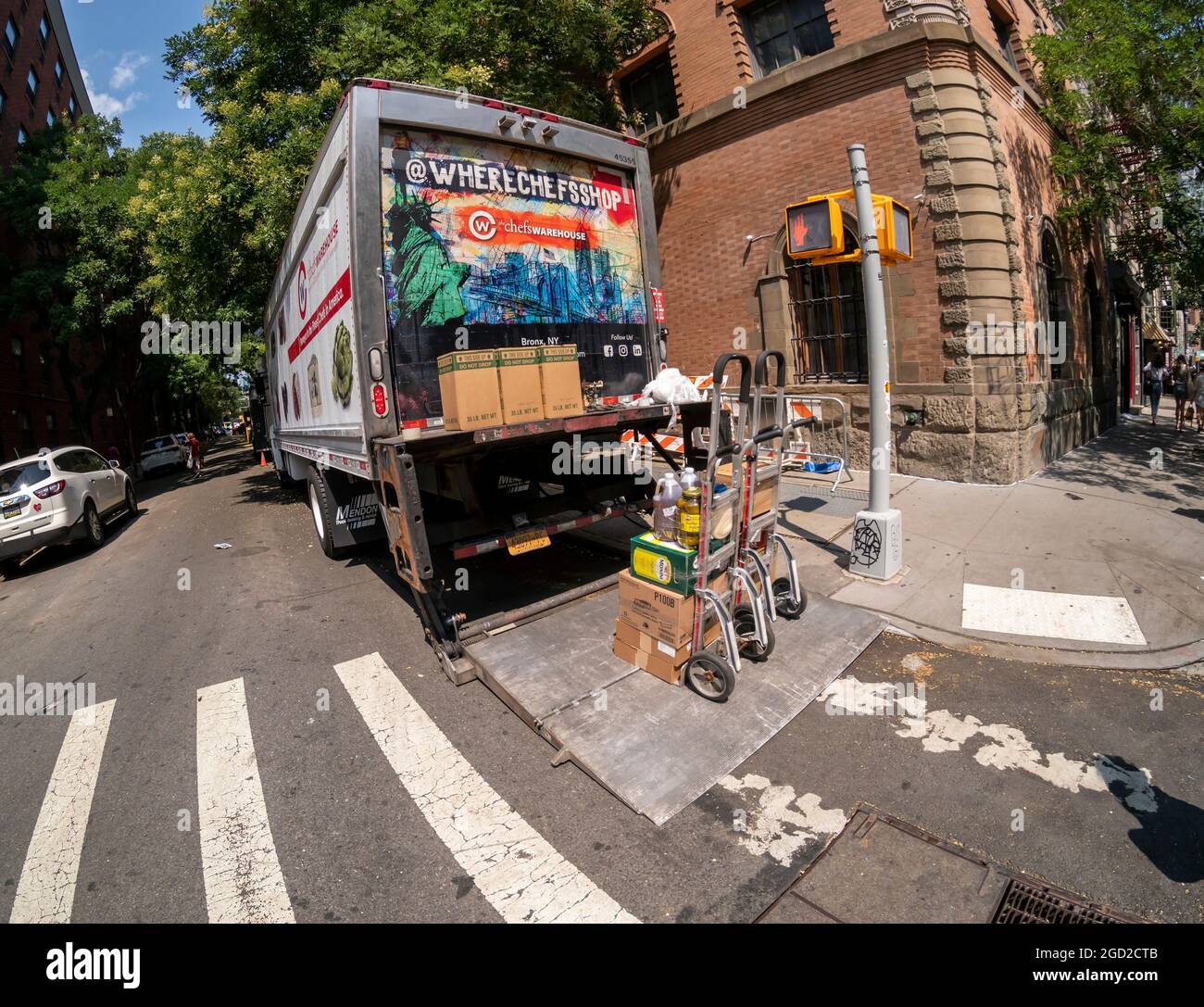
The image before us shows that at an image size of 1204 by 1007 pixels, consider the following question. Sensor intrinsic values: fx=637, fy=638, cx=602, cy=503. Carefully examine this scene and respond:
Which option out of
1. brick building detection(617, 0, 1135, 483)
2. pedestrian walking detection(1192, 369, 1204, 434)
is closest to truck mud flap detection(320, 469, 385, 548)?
brick building detection(617, 0, 1135, 483)

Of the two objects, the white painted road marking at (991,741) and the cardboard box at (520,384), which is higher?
the cardboard box at (520,384)

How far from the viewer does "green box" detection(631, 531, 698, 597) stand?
4.11m

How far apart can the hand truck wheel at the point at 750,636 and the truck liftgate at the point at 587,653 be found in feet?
0.35

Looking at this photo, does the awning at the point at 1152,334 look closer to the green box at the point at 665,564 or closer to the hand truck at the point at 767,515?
the hand truck at the point at 767,515

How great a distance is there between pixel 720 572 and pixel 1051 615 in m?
3.01

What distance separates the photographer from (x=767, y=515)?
4816mm

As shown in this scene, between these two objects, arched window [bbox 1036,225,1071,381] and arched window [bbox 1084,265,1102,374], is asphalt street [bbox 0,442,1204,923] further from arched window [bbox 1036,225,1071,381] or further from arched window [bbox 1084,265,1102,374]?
arched window [bbox 1084,265,1102,374]

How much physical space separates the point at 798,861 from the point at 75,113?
51.6 m

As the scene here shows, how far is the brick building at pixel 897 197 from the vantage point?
909 cm

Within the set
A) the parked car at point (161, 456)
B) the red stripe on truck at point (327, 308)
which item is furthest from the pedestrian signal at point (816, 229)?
the parked car at point (161, 456)

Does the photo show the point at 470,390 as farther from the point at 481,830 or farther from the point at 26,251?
the point at 26,251

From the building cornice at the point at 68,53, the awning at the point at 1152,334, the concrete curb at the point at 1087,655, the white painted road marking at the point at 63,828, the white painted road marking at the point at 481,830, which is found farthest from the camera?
the building cornice at the point at 68,53

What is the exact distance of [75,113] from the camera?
36.4 metres
